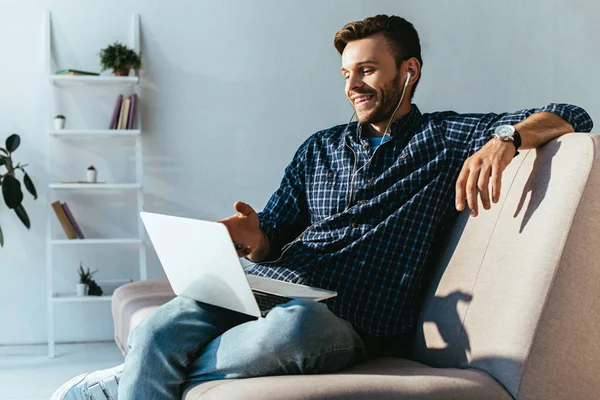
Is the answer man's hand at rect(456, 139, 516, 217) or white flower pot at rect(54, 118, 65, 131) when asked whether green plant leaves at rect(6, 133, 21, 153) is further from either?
man's hand at rect(456, 139, 516, 217)

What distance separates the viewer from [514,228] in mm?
1684

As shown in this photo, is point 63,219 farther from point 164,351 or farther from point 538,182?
point 538,182

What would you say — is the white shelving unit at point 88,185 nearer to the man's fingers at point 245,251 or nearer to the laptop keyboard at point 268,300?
the man's fingers at point 245,251

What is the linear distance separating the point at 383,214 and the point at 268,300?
40 centimetres

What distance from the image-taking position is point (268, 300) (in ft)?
5.72

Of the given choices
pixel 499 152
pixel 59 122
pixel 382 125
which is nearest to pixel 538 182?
pixel 499 152

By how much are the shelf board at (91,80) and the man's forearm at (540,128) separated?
113 inches

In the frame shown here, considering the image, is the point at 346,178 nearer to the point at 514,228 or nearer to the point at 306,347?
the point at 514,228

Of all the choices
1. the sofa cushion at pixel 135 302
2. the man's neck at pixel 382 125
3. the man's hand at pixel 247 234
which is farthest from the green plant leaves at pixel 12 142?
the man's neck at pixel 382 125

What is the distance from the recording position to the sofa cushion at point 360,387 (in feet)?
4.48

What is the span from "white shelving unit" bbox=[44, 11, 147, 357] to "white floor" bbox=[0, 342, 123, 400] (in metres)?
0.13

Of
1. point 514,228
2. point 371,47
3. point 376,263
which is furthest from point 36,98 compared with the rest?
point 514,228

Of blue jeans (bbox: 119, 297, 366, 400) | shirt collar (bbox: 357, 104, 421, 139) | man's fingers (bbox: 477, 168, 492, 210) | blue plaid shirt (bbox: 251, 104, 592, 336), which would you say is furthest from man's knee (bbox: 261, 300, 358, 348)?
shirt collar (bbox: 357, 104, 421, 139)

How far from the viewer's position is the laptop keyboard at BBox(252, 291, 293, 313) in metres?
1.72
